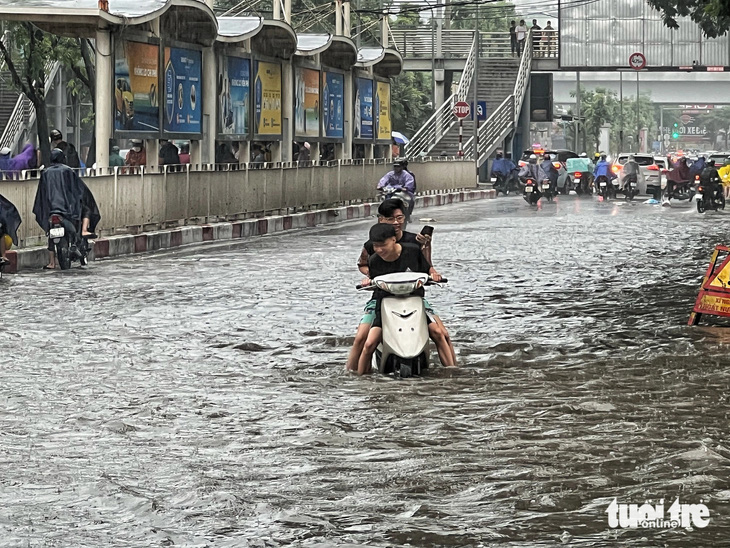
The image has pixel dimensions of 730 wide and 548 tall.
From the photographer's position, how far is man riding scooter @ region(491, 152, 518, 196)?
50.8 meters

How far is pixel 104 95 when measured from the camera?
938 inches

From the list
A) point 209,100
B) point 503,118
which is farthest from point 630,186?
point 209,100

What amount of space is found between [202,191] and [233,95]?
16.4ft

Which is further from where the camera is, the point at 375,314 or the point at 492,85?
the point at 492,85

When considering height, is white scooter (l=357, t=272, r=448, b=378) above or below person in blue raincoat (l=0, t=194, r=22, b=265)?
below

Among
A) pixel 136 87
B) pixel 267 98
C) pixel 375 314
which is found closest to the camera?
pixel 375 314

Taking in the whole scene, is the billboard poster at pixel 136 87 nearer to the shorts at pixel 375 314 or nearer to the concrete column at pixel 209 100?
the concrete column at pixel 209 100

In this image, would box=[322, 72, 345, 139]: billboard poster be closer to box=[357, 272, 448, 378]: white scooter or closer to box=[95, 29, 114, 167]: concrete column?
box=[95, 29, 114, 167]: concrete column

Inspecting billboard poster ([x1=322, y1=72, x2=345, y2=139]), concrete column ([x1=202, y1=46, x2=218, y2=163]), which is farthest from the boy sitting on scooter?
billboard poster ([x1=322, y1=72, x2=345, y2=139])

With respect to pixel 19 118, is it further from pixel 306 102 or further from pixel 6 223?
pixel 6 223

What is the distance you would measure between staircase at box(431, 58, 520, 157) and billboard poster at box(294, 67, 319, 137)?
69.0 feet

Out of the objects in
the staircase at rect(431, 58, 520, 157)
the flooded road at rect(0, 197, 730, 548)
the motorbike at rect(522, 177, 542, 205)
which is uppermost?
the staircase at rect(431, 58, 520, 157)

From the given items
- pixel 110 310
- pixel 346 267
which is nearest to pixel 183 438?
pixel 110 310

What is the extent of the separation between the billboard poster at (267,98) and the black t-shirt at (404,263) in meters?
21.4
